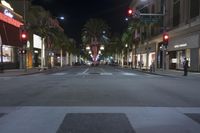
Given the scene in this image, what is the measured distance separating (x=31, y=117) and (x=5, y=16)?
150ft

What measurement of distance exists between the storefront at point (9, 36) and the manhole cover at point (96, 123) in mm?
41847

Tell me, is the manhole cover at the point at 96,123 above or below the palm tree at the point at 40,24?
below

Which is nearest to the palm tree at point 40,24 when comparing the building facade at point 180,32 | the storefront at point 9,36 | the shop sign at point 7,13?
the storefront at point 9,36

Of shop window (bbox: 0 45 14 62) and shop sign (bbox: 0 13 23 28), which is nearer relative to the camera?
shop sign (bbox: 0 13 23 28)

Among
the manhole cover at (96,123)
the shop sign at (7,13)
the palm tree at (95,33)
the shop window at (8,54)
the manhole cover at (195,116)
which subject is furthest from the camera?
the palm tree at (95,33)

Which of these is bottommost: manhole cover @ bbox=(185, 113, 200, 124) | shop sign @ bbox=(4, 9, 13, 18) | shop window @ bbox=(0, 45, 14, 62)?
manhole cover @ bbox=(185, 113, 200, 124)

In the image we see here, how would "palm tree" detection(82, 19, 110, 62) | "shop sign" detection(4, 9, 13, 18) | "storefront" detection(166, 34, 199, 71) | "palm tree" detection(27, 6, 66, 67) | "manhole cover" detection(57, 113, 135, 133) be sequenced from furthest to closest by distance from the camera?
"palm tree" detection(82, 19, 110, 62) < "palm tree" detection(27, 6, 66, 67) < "shop sign" detection(4, 9, 13, 18) < "storefront" detection(166, 34, 199, 71) < "manhole cover" detection(57, 113, 135, 133)

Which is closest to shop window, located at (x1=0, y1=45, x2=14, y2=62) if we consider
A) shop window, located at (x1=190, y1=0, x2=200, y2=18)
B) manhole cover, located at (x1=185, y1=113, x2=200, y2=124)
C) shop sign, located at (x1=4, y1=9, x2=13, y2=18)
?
shop sign, located at (x1=4, y1=9, x2=13, y2=18)

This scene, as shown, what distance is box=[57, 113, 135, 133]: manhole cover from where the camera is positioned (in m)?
9.66

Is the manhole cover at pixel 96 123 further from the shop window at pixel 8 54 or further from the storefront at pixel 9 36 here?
the shop window at pixel 8 54

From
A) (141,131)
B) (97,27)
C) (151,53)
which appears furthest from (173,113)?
(97,27)

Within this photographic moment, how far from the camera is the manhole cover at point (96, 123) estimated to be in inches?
380

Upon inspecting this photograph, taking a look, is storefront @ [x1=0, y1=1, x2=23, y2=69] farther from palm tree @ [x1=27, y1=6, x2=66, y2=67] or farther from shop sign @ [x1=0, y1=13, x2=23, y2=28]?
palm tree @ [x1=27, y1=6, x2=66, y2=67]

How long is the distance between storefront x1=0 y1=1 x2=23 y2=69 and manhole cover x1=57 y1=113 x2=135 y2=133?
41.8 m
